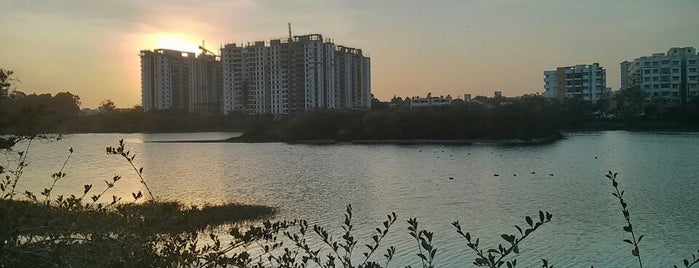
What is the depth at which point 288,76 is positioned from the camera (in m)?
88.1

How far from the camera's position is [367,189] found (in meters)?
24.5

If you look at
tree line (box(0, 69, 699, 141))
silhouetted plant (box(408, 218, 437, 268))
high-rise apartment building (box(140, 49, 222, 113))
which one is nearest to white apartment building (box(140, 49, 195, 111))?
high-rise apartment building (box(140, 49, 222, 113))

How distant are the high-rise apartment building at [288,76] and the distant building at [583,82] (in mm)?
31899

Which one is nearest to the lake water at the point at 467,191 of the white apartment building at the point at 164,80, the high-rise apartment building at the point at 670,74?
the high-rise apartment building at the point at 670,74

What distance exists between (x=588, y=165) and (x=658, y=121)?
131 feet

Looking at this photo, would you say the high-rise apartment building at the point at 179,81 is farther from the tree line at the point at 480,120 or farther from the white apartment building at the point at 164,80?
the tree line at the point at 480,120

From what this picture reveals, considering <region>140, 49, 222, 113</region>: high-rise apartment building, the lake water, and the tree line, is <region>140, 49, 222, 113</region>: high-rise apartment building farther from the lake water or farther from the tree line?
the lake water

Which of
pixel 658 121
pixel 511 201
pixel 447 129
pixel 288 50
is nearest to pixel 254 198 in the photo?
pixel 511 201

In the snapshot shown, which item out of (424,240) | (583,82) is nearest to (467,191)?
(424,240)

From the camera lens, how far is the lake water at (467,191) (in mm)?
13672

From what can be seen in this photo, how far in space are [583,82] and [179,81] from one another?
64.5 m

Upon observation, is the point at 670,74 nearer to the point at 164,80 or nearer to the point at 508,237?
the point at 164,80

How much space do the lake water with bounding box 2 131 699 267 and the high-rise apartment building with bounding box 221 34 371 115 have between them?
4323 centimetres

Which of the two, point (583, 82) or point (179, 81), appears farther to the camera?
point (179, 81)
